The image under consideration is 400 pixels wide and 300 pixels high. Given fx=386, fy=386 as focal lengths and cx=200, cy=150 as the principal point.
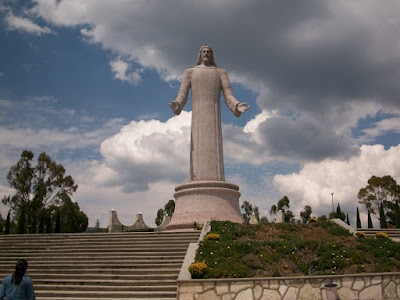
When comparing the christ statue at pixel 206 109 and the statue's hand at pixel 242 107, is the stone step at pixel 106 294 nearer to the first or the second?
the christ statue at pixel 206 109

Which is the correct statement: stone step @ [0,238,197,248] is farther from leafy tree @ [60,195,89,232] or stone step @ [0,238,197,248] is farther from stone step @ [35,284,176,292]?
leafy tree @ [60,195,89,232]

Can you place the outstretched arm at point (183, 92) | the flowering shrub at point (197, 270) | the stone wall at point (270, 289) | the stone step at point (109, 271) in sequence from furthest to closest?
the outstretched arm at point (183, 92), the stone step at point (109, 271), the flowering shrub at point (197, 270), the stone wall at point (270, 289)

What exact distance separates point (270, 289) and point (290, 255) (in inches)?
93.4

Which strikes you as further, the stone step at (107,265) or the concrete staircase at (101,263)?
the stone step at (107,265)

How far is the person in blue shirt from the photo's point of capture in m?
6.37

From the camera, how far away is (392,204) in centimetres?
4728

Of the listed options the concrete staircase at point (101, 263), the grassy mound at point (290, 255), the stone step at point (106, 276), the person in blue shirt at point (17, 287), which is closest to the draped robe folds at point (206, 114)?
the concrete staircase at point (101, 263)

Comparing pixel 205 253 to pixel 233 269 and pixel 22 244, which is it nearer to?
pixel 233 269

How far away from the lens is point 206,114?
79.9ft

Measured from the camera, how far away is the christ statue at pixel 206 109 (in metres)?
23.7

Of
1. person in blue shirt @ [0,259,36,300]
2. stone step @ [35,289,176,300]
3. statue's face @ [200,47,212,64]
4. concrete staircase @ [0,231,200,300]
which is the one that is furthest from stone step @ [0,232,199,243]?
statue's face @ [200,47,212,64]

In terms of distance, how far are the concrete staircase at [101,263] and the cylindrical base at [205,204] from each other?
3880 mm

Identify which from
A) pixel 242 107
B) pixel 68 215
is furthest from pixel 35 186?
pixel 242 107

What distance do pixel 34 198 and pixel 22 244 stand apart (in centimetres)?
2079
